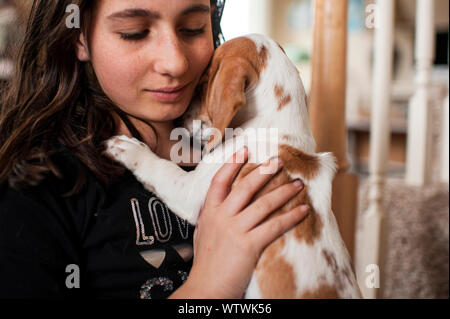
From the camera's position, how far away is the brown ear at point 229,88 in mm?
1024

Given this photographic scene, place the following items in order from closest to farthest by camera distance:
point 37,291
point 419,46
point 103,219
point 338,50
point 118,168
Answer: point 37,291, point 103,219, point 118,168, point 338,50, point 419,46

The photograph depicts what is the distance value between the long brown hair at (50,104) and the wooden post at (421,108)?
5.69ft

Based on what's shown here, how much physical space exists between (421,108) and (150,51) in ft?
5.61

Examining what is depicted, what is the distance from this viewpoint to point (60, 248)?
3.02 ft

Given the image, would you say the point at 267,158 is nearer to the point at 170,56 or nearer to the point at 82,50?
the point at 170,56

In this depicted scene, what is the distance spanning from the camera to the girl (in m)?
0.91

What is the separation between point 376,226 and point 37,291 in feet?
4.86

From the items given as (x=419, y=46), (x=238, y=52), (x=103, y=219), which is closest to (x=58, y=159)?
(x=103, y=219)

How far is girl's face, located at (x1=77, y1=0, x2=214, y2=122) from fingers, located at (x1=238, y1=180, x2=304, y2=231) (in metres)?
0.37

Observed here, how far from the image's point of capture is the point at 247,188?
3.25 ft

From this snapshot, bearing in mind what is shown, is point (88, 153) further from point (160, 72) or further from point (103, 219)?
point (160, 72)
